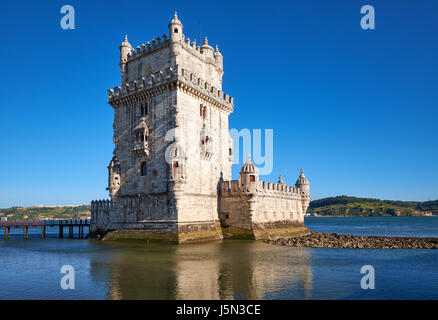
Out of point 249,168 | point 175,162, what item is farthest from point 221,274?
point 249,168

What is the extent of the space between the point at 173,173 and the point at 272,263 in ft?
44.5

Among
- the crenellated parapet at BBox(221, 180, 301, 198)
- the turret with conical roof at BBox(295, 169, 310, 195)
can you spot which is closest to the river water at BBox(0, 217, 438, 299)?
the crenellated parapet at BBox(221, 180, 301, 198)

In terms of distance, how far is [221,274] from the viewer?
18.6 meters

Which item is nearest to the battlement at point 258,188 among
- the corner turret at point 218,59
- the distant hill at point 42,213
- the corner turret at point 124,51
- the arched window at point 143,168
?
the arched window at point 143,168

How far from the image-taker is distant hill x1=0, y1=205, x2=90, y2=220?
530ft

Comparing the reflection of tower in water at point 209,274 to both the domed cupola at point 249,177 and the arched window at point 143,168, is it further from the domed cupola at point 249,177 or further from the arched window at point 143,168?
the arched window at point 143,168

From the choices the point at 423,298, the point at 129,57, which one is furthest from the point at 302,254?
the point at 129,57

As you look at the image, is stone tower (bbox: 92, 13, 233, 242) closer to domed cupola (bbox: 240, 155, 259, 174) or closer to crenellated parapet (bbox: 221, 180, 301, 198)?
crenellated parapet (bbox: 221, 180, 301, 198)

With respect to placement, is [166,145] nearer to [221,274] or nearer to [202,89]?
[202,89]

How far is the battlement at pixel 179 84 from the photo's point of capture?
34.1 m

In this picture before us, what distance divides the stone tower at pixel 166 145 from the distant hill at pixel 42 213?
142359 mm

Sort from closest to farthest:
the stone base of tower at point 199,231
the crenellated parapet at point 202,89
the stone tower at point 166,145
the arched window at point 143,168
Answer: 1. the stone base of tower at point 199,231
2. the stone tower at point 166,145
3. the crenellated parapet at point 202,89
4. the arched window at point 143,168

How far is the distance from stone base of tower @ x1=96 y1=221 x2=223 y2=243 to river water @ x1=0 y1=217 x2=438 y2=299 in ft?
9.46

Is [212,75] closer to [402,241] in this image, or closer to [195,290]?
[402,241]
